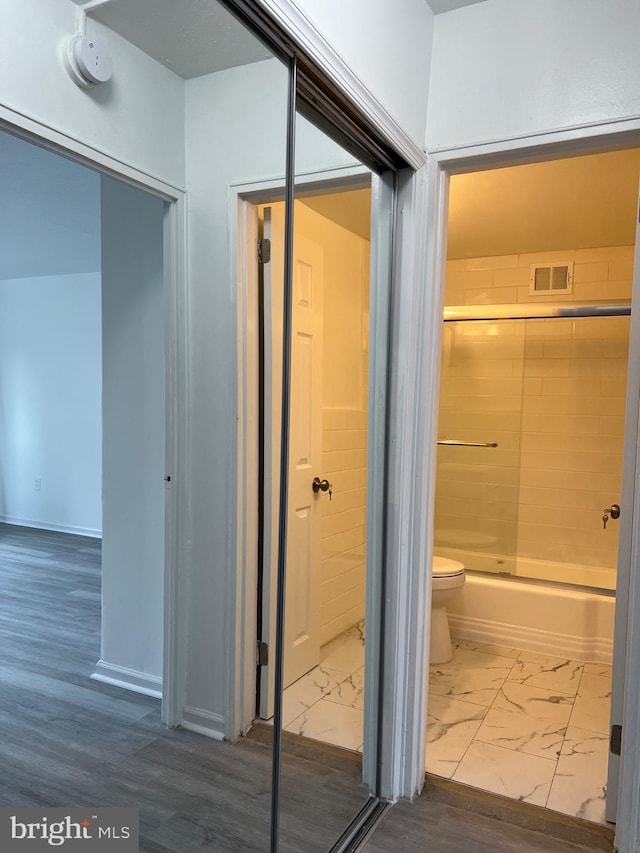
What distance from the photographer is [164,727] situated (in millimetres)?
1086

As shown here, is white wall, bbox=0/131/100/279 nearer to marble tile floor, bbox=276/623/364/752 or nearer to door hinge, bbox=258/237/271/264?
door hinge, bbox=258/237/271/264

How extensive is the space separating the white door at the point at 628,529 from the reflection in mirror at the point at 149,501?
1.13 meters

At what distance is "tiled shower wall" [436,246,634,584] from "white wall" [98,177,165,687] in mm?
3273

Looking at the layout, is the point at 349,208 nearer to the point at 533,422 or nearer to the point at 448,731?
the point at 448,731

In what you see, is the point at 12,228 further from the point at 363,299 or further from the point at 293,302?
the point at 363,299

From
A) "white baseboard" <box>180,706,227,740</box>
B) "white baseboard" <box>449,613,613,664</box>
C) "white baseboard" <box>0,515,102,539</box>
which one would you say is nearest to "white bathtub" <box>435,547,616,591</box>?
"white baseboard" <box>449,613,613,664</box>

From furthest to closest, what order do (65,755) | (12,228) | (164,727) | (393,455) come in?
(393,455) < (164,727) < (65,755) < (12,228)

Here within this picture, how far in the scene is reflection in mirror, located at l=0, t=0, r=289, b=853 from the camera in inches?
32.8

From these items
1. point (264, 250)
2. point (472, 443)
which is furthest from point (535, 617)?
point (264, 250)

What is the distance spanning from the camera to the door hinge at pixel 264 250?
1.35 metres

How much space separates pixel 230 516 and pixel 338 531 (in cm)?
64

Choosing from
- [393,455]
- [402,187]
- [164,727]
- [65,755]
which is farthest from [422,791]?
[402,187]

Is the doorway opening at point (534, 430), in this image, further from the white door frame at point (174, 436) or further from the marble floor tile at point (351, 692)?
the white door frame at point (174, 436)

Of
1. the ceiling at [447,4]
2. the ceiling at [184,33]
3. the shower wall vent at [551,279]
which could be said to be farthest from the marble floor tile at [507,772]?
the shower wall vent at [551,279]
